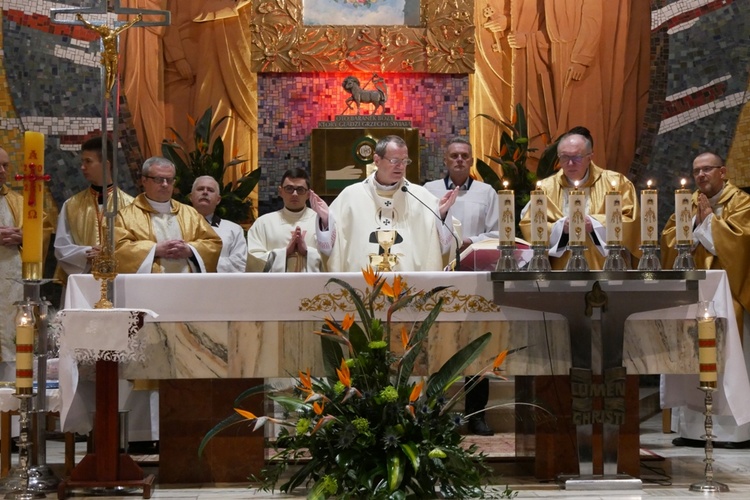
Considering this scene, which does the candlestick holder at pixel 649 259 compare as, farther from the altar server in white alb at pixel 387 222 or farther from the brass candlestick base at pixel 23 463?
the brass candlestick base at pixel 23 463

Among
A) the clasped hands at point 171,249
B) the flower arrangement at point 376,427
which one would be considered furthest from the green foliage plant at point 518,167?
the flower arrangement at point 376,427

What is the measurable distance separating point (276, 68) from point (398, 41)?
3.67ft

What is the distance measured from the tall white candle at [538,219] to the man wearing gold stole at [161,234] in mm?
2312

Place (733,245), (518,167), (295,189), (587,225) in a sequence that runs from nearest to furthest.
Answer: (587,225)
(733,245)
(295,189)
(518,167)

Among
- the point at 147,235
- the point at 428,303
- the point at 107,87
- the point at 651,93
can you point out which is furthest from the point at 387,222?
the point at 651,93

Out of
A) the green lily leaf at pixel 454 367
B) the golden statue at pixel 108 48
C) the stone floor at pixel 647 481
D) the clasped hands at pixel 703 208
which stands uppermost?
the golden statue at pixel 108 48

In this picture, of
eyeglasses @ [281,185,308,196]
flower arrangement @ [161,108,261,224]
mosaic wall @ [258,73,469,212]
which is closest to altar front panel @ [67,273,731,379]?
eyeglasses @ [281,185,308,196]

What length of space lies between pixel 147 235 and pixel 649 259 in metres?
3.27

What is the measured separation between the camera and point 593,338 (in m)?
5.85

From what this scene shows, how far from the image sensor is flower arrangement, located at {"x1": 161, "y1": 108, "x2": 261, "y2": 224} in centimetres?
940

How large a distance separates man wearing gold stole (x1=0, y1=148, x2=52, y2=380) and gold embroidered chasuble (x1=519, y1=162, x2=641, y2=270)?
3.51 m

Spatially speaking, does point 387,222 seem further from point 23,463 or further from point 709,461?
point 23,463

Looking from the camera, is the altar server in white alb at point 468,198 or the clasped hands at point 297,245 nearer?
the clasped hands at point 297,245

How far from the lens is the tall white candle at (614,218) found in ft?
19.1
